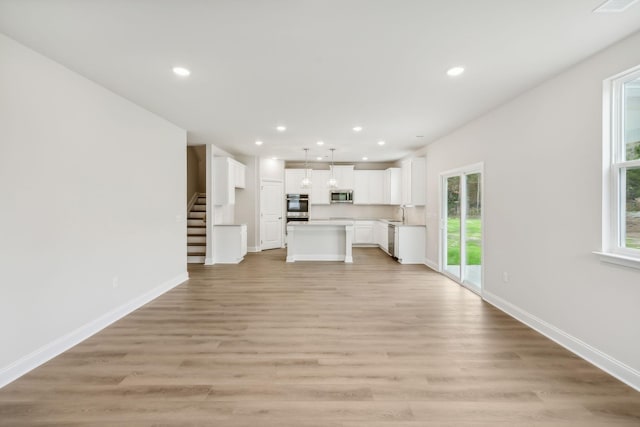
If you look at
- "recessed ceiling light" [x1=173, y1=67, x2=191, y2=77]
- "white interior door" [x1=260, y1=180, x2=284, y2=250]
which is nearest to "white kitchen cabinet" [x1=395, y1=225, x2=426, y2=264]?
"white interior door" [x1=260, y1=180, x2=284, y2=250]

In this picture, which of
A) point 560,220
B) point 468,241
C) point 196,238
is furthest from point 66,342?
point 468,241

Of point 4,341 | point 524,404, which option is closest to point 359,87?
point 524,404

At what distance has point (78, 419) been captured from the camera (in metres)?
1.92

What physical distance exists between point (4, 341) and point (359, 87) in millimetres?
3826

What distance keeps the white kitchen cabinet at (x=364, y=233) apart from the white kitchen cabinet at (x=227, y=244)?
3897 mm

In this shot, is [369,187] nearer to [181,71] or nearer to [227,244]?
[227,244]

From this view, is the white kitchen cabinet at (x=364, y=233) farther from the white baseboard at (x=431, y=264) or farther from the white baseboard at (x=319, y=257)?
the white baseboard at (x=431, y=264)

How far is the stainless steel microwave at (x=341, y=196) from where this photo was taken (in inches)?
372

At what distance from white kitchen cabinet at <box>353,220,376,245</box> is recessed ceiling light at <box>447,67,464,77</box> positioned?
6676 millimetres

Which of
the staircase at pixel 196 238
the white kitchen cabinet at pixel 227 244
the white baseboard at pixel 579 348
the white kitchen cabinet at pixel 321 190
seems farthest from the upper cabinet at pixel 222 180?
the white baseboard at pixel 579 348

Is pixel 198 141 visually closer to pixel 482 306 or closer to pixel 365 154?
pixel 365 154

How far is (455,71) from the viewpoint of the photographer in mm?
2947

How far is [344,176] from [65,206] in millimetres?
7303

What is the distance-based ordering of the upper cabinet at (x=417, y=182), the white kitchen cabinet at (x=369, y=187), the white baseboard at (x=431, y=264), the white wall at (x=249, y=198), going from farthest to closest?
the white kitchen cabinet at (x=369, y=187)
the white wall at (x=249, y=198)
the upper cabinet at (x=417, y=182)
the white baseboard at (x=431, y=264)
